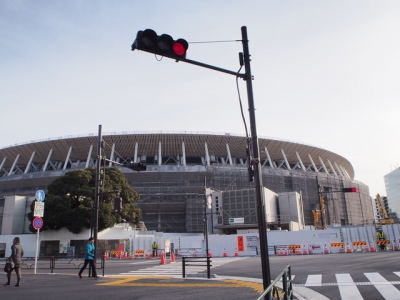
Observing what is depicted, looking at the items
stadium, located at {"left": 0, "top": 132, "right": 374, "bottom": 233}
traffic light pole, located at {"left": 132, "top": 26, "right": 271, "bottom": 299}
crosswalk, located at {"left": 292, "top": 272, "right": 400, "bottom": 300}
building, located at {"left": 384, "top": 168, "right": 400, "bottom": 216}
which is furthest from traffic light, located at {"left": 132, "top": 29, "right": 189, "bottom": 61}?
building, located at {"left": 384, "top": 168, "right": 400, "bottom": 216}

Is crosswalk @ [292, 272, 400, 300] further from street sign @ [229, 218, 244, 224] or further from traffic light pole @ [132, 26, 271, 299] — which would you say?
street sign @ [229, 218, 244, 224]

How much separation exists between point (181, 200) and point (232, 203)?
49.5ft

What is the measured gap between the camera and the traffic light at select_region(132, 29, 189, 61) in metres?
5.77

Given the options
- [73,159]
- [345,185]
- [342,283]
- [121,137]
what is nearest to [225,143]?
[121,137]

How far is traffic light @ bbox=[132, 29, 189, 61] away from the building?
433ft

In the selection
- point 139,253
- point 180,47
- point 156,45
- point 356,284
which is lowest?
point 356,284

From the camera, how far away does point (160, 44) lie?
19.5ft

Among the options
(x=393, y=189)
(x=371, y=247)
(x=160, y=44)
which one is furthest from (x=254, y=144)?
(x=393, y=189)

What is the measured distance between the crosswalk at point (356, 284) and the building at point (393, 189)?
123789 millimetres

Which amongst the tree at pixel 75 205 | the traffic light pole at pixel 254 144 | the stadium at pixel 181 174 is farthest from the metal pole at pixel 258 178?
the stadium at pixel 181 174

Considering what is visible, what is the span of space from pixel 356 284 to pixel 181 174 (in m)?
50.5

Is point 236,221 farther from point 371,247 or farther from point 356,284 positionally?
point 356,284

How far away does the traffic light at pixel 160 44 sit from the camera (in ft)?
18.9

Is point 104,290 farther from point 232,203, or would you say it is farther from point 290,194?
point 290,194
